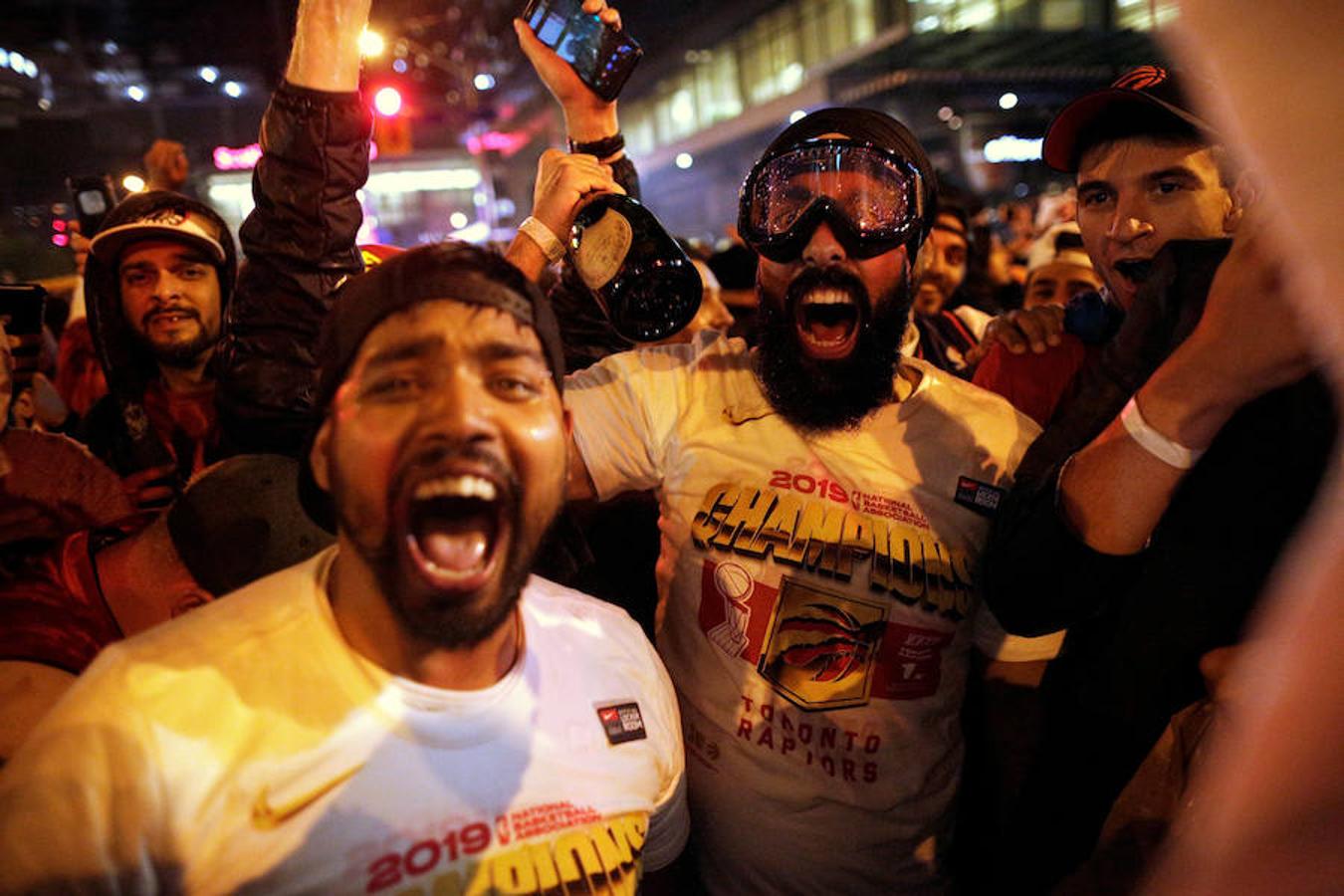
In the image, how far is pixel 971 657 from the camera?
262 cm

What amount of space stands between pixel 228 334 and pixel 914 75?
29.5 m

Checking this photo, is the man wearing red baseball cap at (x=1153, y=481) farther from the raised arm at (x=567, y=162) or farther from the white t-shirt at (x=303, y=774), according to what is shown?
the raised arm at (x=567, y=162)

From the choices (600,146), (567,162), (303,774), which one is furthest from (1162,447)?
(600,146)

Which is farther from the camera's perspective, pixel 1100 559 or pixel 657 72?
pixel 657 72

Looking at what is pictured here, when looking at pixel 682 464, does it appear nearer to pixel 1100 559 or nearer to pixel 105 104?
pixel 1100 559

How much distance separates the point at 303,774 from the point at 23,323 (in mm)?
2290

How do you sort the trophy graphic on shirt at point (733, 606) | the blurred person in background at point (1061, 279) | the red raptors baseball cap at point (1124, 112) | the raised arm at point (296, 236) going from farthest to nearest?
the blurred person in background at point (1061, 279), the red raptors baseball cap at point (1124, 112), the trophy graphic on shirt at point (733, 606), the raised arm at point (296, 236)

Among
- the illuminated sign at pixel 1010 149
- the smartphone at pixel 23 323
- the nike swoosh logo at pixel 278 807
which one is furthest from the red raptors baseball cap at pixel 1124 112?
the illuminated sign at pixel 1010 149

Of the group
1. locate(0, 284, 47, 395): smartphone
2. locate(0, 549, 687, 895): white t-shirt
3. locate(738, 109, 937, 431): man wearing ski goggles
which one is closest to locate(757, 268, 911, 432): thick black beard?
locate(738, 109, 937, 431): man wearing ski goggles

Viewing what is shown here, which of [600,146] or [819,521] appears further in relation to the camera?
[600,146]

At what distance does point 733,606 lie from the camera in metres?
2.22

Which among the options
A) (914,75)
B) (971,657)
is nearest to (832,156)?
(971,657)

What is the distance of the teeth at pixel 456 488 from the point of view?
1.39 m

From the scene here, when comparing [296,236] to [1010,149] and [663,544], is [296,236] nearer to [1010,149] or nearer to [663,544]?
[663,544]
